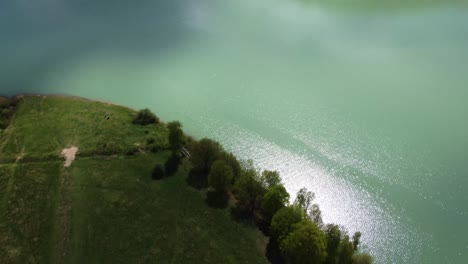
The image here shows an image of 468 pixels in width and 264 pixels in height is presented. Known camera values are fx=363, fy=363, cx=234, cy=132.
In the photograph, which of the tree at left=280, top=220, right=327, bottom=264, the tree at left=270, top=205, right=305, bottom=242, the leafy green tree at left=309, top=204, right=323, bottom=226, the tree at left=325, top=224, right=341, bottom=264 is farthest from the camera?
the leafy green tree at left=309, top=204, right=323, bottom=226

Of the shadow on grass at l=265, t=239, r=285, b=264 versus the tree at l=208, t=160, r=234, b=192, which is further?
the tree at l=208, t=160, r=234, b=192

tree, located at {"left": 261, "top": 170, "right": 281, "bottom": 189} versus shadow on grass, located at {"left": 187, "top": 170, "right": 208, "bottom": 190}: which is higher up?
tree, located at {"left": 261, "top": 170, "right": 281, "bottom": 189}

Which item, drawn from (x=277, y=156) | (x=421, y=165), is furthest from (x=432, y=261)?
(x=277, y=156)

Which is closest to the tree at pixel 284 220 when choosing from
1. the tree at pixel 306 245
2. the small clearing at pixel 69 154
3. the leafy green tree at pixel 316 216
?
the tree at pixel 306 245

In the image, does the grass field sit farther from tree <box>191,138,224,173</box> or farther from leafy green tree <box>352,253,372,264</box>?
leafy green tree <box>352,253,372,264</box>

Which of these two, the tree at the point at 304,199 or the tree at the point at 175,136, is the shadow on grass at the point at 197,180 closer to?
the tree at the point at 175,136

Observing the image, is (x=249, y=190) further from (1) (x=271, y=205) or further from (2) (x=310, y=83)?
(2) (x=310, y=83)

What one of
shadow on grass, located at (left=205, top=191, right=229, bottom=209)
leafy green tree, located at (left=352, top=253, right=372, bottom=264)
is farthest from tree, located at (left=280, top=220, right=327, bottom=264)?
shadow on grass, located at (left=205, top=191, right=229, bottom=209)
